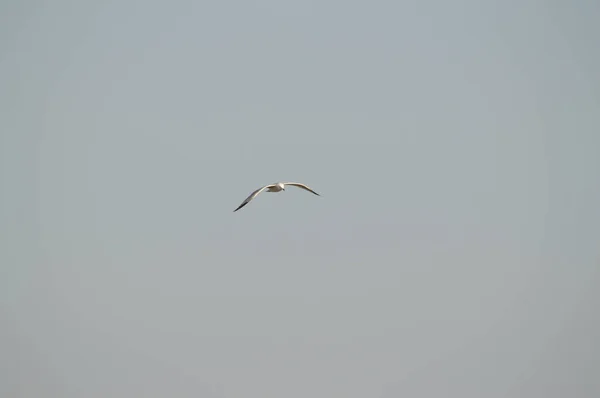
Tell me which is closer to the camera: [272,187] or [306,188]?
[272,187]

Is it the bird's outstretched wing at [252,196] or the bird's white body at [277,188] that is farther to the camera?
the bird's white body at [277,188]

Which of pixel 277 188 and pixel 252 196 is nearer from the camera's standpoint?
pixel 252 196

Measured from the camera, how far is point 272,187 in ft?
278

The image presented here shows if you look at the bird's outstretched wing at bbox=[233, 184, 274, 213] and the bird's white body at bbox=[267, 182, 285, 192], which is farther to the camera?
the bird's white body at bbox=[267, 182, 285, 192]

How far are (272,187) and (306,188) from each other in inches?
302

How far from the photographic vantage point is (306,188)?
3627 inches
